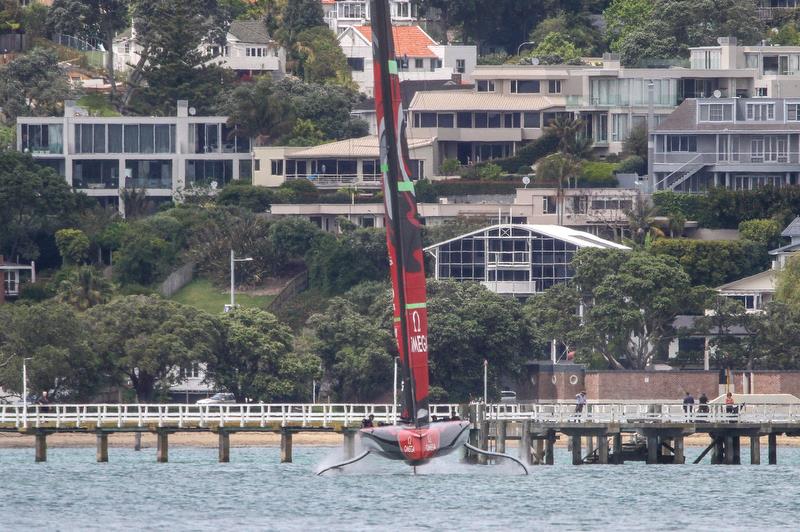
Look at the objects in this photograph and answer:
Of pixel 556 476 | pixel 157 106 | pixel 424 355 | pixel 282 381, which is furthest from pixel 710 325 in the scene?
pixel 157 106

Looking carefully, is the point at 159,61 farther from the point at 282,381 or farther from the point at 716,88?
the point at 282,381

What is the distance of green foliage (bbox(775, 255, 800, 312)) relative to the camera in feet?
466

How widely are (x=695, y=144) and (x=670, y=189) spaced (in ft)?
20.4

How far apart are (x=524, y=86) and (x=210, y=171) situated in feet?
73.6

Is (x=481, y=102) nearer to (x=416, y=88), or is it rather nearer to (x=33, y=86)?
(x=416, y=88)

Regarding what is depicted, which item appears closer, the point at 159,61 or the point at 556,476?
the point at 556,476

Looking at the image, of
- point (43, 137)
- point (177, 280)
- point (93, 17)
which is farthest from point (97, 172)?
point (177, 280)

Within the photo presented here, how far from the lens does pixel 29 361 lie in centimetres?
12281

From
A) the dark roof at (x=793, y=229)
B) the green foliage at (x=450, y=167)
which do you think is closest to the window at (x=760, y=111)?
the dark roof at (x=793, y=229)

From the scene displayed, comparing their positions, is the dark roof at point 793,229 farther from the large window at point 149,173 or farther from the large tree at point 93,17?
the large tree at point 93,17

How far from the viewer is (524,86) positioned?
7254 inches

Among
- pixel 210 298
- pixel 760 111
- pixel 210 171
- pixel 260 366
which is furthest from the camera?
pixel 210 171

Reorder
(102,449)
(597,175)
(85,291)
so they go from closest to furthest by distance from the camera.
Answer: (102,449) < (85,291) < (597,175)

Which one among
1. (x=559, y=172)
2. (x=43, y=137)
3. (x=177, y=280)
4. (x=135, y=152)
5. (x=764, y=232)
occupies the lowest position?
(x=177, y=280)
